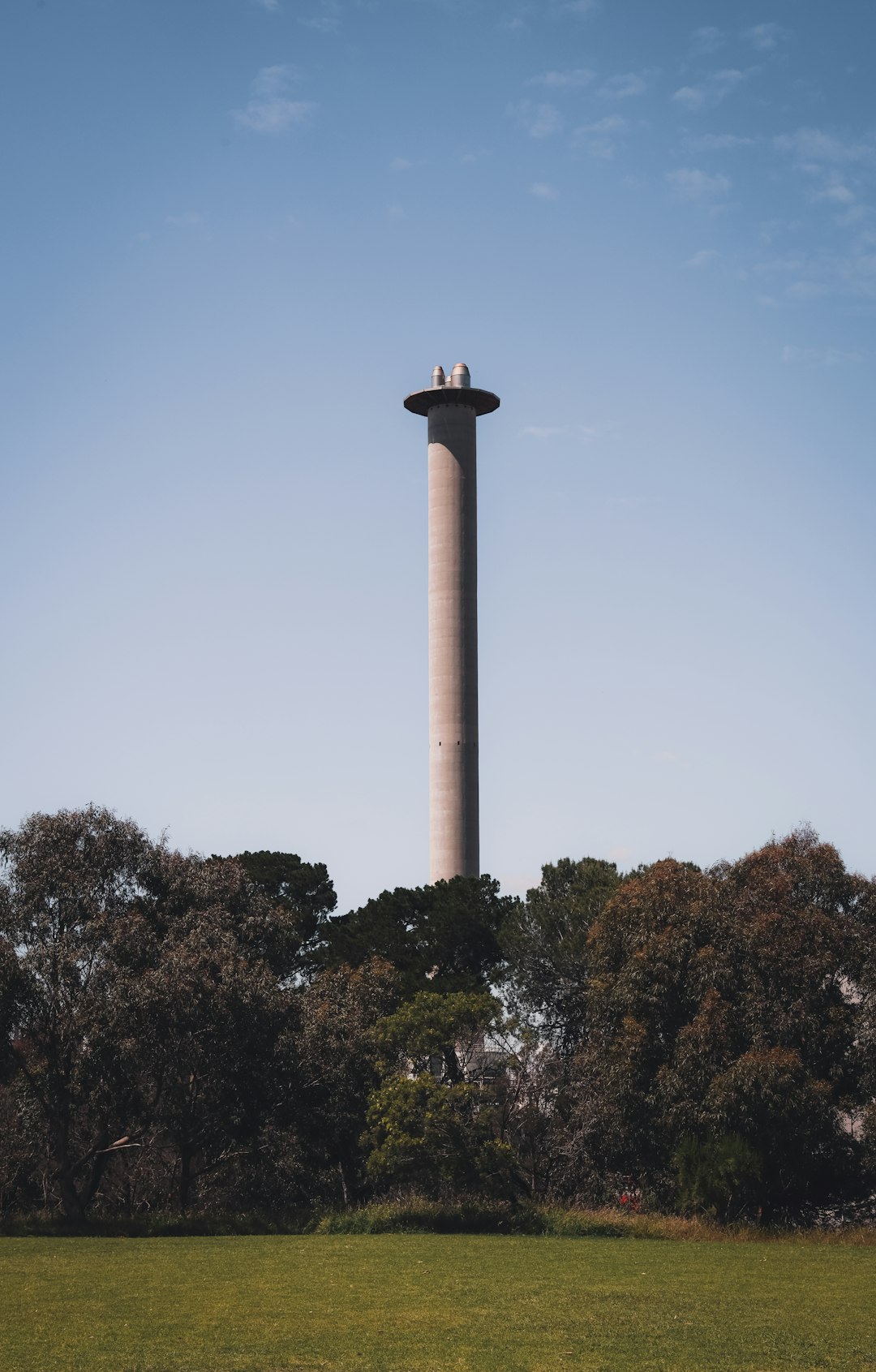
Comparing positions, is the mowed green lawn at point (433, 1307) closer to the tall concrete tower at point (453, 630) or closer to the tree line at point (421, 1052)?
the tree line at point (421, 1052)

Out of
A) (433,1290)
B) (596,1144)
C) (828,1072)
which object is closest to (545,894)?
(596,1144)

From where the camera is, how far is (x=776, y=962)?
35.7 m

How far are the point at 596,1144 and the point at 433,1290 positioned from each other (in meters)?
17.5

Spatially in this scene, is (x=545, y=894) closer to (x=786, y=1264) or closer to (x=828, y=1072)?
(x=828, y=1072)

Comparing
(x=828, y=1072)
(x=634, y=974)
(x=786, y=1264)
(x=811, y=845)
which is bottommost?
(x=786, y=1264)

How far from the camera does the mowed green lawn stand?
1622 centimetres

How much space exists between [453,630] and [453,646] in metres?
0.90

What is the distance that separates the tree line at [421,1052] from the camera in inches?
1368

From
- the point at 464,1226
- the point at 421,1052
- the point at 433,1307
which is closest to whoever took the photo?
the point at 433,1307

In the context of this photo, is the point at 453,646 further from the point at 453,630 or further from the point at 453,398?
the point at 453,398

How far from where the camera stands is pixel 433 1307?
20.2 metres

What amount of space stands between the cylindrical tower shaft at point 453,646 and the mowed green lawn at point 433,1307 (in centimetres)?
3979

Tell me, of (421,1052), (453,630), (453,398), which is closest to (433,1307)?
(421,1052)

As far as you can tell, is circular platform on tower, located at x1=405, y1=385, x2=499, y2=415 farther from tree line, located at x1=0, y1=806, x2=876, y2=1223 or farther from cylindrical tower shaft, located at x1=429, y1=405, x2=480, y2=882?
tree line, located at x1=0, y1=806, x2=876, y2=1223
